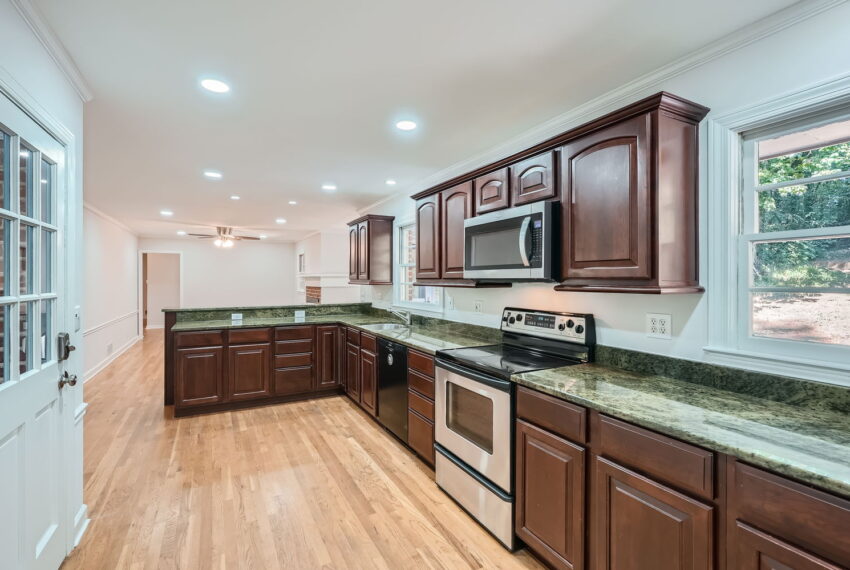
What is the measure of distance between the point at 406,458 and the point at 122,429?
8.69ft

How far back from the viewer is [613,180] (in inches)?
71.9

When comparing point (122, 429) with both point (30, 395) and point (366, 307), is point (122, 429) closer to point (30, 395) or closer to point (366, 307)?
point (30, 395)

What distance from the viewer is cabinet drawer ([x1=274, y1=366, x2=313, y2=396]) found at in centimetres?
427

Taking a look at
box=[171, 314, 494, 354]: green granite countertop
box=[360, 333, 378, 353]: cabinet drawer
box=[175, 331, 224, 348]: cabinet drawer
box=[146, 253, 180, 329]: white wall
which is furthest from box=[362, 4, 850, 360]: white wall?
box=[146, 253, 180, 329]: white wall

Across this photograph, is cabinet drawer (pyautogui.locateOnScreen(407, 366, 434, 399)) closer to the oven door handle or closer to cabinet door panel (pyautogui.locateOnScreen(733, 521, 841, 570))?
the oven door handle

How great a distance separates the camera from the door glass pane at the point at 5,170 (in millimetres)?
1396

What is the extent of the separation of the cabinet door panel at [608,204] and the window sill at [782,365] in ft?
1.65

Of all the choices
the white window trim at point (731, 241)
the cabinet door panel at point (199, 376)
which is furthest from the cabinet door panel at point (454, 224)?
the cabinet door panel at point (199, 376)

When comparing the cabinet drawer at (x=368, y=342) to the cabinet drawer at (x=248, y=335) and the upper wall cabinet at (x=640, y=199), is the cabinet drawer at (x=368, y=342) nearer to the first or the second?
the cabinet drawer at (x=248, y=335)

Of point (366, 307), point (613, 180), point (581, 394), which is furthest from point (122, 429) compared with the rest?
point (613, 180)

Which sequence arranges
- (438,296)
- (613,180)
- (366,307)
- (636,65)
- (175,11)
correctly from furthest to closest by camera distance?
(366,307), (438,296), (636,65), (613,180), (175,11)

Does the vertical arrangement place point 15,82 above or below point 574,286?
above

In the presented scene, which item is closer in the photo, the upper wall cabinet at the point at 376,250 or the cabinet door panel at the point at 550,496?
the cabinet door panel at the point at 550,496

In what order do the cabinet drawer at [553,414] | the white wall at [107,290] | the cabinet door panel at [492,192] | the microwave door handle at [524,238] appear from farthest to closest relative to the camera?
1. the white wall at [107,290]
2. the cabinet door panel at [492,192]
3. the microwave door handle at [524,238]
4. the cabinet drawer at [553,414]
